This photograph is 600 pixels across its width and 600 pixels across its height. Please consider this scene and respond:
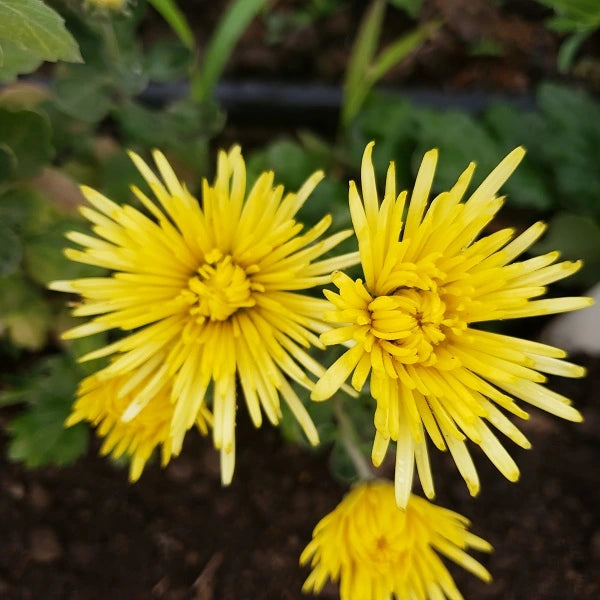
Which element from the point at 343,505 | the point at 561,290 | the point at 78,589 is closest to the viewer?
the point at 343,505

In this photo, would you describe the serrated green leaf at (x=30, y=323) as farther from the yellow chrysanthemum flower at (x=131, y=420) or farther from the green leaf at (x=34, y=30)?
the green leaf at (x=34, y=30)

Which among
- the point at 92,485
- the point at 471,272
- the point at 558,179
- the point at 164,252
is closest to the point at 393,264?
the point at 471,272

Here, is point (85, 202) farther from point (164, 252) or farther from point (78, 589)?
point (78, 589)

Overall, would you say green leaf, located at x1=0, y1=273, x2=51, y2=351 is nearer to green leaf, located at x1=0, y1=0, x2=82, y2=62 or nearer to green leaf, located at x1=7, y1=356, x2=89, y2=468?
green leaf, located at x1=7, y1=356, x2=89, y2=468

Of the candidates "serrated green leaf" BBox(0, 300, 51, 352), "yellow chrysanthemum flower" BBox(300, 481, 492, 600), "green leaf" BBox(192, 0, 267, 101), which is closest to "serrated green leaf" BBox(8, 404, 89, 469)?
"serrated green leaf" BBox(0, 300, 51, 352)

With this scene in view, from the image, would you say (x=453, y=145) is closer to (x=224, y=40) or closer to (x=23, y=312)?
(x=224, y=40)
